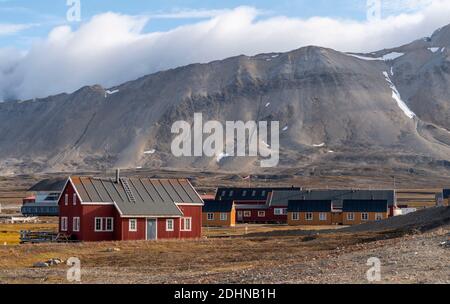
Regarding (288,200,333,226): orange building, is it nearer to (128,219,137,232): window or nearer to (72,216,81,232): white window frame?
(128,219,137,232): window

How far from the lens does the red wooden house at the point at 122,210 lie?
213 ft

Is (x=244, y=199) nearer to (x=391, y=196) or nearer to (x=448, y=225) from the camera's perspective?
(x=391, y=196)

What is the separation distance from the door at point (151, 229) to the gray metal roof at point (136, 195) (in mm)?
724

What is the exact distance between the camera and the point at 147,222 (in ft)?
217

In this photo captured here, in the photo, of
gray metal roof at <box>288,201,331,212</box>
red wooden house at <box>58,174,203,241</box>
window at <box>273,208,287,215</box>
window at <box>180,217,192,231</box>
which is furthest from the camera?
window at <box>273,208,287,215</box>

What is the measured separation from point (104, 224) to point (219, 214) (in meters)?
44.7

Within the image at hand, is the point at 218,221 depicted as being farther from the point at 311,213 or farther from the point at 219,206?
the point at 311,213

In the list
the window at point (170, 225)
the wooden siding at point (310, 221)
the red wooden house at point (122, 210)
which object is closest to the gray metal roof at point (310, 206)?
the wooden siding at point (310, 221)

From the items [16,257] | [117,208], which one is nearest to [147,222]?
[117,208]

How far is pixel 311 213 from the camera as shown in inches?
4264

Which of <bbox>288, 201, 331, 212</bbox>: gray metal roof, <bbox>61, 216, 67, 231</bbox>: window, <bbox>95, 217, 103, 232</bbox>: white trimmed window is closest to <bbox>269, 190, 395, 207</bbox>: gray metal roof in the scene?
<bbox>288, 201, 331, 212</bbox>: gray metal roof

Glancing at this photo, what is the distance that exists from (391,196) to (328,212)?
1059 centimetres

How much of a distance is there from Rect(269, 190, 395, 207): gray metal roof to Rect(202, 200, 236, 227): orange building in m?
9.47

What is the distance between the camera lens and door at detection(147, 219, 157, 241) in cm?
6612
